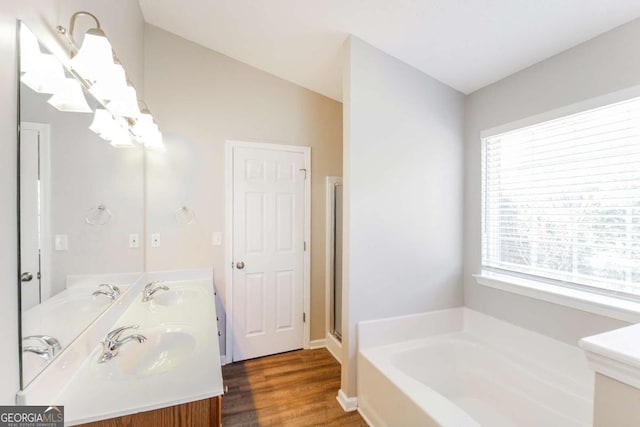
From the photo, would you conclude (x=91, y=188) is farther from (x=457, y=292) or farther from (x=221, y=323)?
(x=457, y=292)

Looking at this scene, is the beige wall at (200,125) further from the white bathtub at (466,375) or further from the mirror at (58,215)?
the white bathtub at (466,375)

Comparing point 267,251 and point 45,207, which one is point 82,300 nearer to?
point 45,207

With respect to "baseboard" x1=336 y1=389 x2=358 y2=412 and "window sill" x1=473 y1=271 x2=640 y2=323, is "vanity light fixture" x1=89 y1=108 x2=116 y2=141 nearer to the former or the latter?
"baseboard" x1=336 y1=389 x2=358 y2=412

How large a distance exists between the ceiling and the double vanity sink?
6.76ft

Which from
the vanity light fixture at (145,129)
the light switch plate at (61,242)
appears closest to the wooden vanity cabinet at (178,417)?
the light switch plate at (61,242)

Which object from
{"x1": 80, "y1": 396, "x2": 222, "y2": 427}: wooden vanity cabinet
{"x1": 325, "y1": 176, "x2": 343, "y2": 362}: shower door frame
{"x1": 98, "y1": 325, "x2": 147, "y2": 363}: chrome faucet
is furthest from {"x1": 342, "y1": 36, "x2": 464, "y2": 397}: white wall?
{"x1": 98, "y1": 325, "x2": 147, "y2": 363}: chrome faucet

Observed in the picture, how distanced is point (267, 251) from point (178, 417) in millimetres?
1910

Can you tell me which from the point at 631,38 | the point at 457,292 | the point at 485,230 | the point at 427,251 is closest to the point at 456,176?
the point at 485,230

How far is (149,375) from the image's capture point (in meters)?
0.99

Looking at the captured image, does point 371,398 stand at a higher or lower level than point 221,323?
lower

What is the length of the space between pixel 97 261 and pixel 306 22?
1.96 meters

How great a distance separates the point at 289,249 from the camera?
2844mm

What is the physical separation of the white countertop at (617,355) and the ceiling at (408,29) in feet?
5.28

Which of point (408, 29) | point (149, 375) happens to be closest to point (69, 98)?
point (149, 375)
